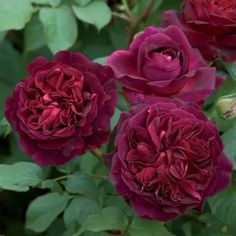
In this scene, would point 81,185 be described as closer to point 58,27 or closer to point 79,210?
point 79,210

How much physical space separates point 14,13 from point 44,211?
39cm

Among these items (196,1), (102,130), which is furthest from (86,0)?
(102,130)

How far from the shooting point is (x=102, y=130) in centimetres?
100

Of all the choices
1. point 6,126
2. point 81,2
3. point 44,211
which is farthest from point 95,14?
point 44,211

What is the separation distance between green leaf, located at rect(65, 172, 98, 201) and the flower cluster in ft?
0.48

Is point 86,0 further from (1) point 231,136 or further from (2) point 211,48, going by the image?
(1) point 231,136

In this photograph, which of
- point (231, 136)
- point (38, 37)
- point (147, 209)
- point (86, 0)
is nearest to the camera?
point (147, 209)

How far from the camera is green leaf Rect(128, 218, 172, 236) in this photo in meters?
0.99

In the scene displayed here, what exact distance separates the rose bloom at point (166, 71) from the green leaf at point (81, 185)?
20cm

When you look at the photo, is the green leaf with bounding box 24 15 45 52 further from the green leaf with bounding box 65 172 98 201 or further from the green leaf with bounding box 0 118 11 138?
the green leaf with bounding box 65 172 98 201

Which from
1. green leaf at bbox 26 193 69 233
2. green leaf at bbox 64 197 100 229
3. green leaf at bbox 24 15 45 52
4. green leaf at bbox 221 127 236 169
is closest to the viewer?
green leaf at bbox 221 127 236 169

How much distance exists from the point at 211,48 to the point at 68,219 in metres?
0.39

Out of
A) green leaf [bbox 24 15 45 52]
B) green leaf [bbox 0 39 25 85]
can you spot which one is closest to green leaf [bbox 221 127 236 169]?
green leaf [bbox 24 15 45 52]

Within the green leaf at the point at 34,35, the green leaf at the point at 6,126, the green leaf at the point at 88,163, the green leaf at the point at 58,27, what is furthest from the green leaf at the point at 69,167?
the green leaf at the point at 34,35
